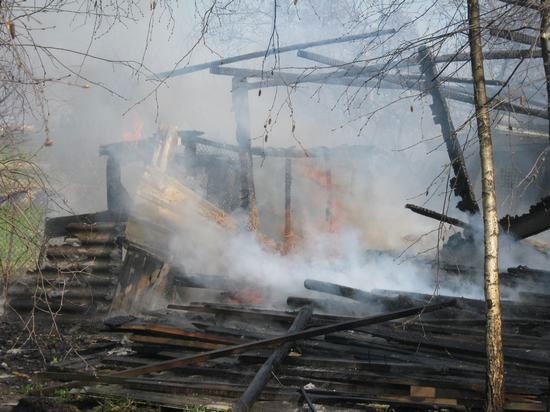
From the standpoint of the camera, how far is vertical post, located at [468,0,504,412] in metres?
3.79

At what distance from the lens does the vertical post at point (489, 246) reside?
3.79 metres

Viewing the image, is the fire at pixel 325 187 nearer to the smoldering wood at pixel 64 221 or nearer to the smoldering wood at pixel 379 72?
the smoldering wood at pixel 379 72

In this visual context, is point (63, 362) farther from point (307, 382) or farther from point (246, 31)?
point (246, 31)

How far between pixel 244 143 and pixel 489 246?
7750mm

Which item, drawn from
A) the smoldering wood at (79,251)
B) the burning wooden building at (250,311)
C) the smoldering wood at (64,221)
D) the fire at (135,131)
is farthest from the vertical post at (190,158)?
the fire at (135,131)

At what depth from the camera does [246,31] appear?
22875mm

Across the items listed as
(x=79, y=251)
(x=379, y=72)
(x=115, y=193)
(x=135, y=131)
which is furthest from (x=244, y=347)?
(x=135, y=131)

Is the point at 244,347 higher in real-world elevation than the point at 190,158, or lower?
lower

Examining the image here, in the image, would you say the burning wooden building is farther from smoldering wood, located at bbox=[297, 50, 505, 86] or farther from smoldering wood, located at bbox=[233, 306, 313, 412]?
smoldering wood, located at bbox=[297, 50, 505, 86]

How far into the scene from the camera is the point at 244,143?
1115 cm

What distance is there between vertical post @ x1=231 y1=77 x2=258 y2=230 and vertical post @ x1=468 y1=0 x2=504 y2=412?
7.23 metres

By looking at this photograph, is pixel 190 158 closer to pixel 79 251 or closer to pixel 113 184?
pixel 113 184

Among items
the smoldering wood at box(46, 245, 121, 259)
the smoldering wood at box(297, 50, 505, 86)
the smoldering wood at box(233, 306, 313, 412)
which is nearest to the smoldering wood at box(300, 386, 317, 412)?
the smoldering wood at box(233, 306, 313, 412)

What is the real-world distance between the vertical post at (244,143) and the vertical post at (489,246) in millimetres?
7226
